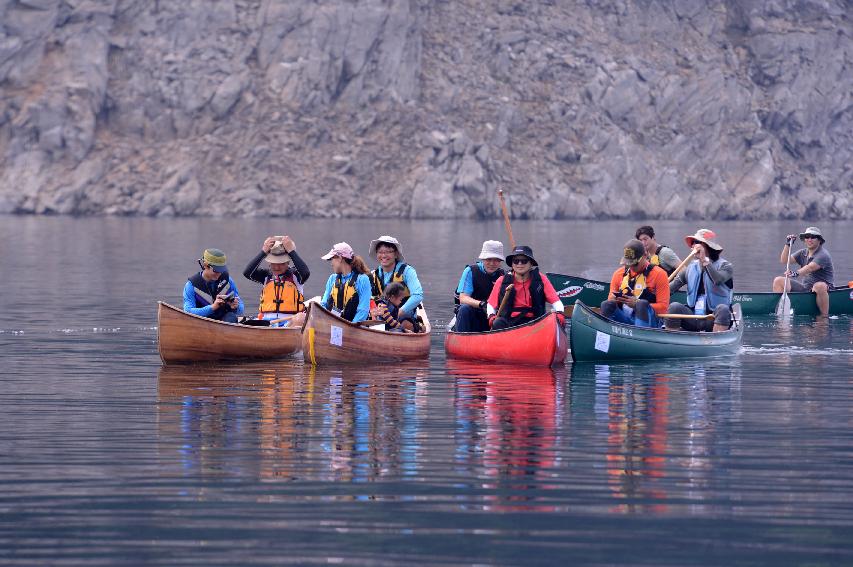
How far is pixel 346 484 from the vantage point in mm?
12414

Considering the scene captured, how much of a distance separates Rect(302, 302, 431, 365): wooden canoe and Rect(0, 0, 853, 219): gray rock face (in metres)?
89.9

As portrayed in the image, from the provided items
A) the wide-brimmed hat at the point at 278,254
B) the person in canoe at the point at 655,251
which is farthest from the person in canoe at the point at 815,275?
the wide-brimmed hat at the point at 278,254

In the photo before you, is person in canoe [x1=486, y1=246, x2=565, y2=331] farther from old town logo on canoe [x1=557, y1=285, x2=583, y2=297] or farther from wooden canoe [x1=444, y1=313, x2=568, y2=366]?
old town logo on canoe [x1=557, y1=285, x2=583, y2=297]

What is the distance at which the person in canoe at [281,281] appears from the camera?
22000 mm

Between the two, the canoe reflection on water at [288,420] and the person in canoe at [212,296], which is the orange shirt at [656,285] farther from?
the person in canoe at [212,296]

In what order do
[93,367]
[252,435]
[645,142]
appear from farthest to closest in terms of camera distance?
[645,142] → [93,367] → [252,435]

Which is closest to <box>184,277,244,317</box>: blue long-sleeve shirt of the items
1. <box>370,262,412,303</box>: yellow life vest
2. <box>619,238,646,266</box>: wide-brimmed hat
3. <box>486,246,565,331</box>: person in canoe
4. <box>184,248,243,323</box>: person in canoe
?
<box>184,248,243,323</box>: person in canoe

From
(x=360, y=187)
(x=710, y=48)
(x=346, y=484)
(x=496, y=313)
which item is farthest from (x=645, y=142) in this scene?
(x=346, y=484)

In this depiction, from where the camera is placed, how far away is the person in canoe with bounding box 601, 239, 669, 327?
22.0m

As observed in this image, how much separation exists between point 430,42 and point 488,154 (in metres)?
16.0

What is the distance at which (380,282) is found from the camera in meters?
22.7

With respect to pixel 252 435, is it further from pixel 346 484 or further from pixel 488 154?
pixel 488 154

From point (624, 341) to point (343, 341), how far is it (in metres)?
4.13

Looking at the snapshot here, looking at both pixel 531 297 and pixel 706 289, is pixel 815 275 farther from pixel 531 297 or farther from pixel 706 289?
pixel 531 297
